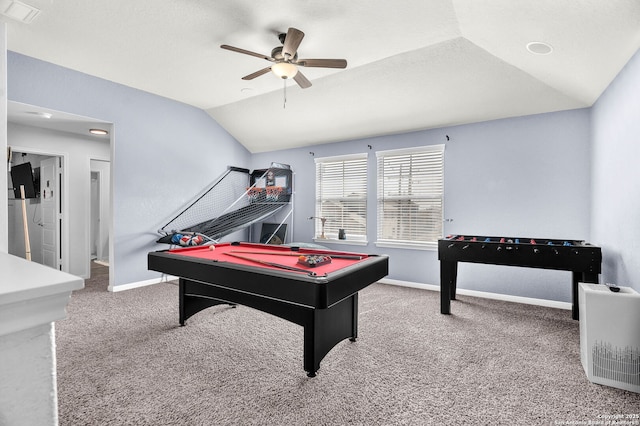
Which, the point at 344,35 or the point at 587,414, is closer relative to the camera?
the point at 587,414

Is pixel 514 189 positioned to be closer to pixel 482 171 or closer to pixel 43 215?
pixel 482 171

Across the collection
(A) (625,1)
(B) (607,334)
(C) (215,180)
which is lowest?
(B) (607,334)

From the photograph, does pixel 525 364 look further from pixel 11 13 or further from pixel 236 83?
pixel 11 13

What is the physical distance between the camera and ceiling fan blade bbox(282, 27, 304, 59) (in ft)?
8.54

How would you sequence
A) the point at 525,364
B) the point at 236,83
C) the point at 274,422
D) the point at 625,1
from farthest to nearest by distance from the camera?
the point at 236,83, the point at 525,364, the point at 625,1, the point at 274,422

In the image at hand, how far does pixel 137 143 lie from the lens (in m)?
4.84

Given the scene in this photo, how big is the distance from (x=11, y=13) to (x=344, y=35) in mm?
2994

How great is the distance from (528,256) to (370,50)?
8.73 ft

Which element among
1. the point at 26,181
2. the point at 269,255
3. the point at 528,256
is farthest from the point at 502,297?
the point at 26,181

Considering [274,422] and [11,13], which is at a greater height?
[11,13]

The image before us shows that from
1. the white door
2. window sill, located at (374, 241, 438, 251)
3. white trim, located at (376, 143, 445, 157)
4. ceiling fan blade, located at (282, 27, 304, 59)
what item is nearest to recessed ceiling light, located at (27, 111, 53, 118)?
the white door

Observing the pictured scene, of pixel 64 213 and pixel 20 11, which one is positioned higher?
pixel 20 11

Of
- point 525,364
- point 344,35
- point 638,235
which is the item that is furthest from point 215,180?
point 638,235

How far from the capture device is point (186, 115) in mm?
5453
